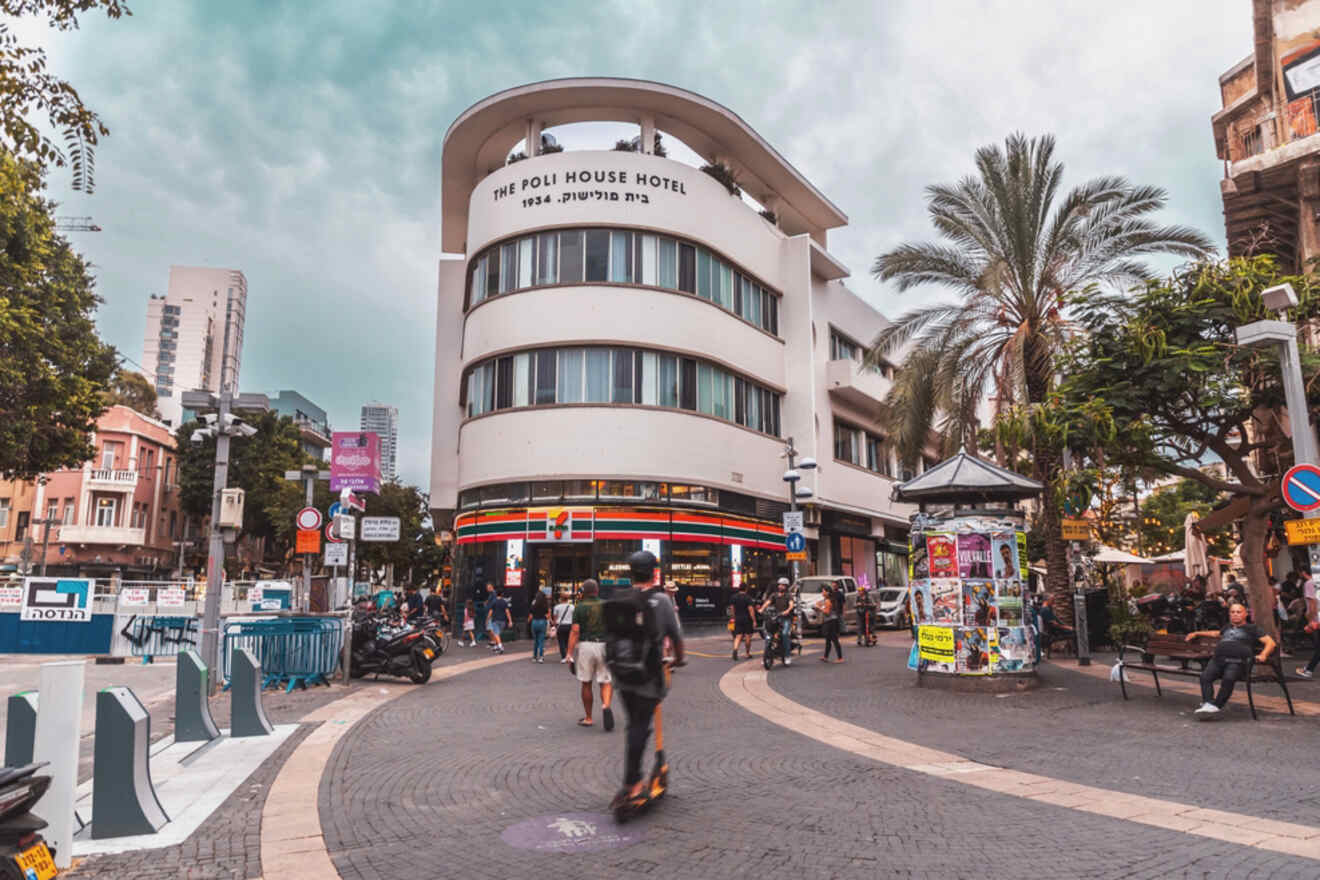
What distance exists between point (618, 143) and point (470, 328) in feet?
27.4

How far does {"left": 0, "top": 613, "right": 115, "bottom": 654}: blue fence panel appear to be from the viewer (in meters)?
19.9

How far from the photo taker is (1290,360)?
1112 cm

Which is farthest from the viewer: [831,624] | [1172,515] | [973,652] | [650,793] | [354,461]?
[1172,515]

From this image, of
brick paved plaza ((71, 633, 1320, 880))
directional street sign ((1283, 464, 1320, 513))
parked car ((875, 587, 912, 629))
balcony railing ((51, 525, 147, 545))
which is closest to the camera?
brick paved plaza ((71, 633, 1320, 880))

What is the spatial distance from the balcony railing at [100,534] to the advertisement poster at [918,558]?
171ft

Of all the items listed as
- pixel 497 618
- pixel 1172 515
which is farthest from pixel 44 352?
pixel 1172 515

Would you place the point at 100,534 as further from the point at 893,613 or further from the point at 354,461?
the point at 893,613

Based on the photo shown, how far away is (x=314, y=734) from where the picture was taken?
31.5 ft

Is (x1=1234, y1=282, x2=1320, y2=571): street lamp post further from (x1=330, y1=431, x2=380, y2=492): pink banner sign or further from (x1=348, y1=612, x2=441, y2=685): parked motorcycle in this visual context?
(x1=330, y1=431, x2=380, y2=492): pink banner sign

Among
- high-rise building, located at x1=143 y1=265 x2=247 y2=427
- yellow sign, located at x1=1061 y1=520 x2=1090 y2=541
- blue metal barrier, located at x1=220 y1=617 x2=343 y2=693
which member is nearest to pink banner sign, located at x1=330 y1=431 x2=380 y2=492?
blue metal barrier, located at x1=220 y1=617 x2=343 y2=693

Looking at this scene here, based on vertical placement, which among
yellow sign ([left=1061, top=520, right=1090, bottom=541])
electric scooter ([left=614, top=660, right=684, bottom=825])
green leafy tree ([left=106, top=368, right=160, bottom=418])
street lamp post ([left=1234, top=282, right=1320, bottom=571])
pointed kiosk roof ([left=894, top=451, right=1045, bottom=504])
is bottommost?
electric scooter ([left=614, top=660, right=684, bottom=825])

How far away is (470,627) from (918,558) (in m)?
14.0

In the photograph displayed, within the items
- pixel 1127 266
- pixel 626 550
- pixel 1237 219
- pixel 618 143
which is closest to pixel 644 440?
pixel 626 550

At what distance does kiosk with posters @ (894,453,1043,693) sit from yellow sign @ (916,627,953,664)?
0.6 inches
